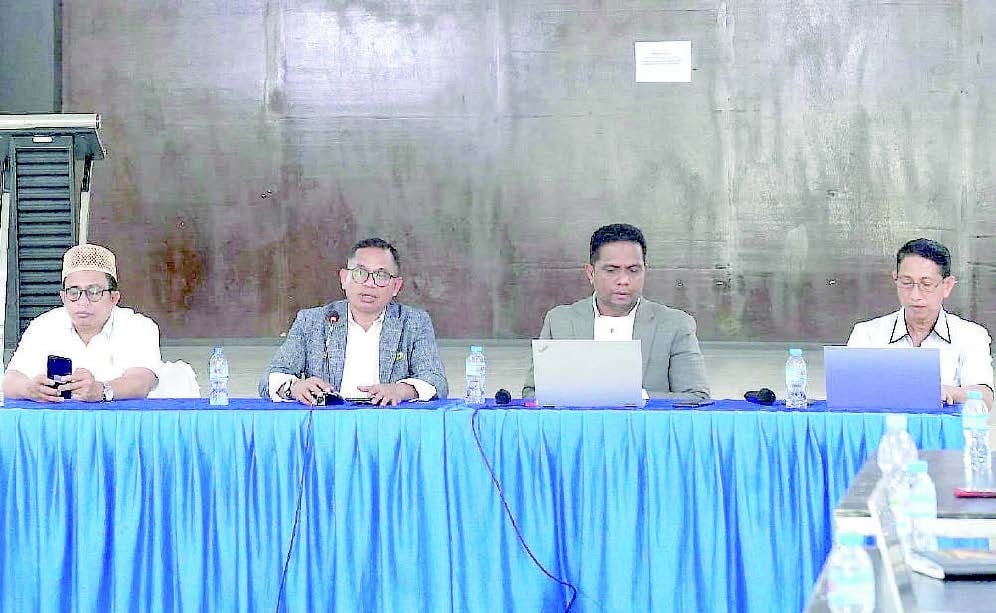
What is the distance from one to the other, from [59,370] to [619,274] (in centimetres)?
168

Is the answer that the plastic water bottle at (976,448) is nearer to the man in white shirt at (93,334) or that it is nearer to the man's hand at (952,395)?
the man's hand at (952,395)

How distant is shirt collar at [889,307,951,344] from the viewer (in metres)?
3.67

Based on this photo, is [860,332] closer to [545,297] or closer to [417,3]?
[545,297]

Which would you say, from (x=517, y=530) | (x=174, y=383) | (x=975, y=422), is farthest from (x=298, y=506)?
(x=975, y=422)

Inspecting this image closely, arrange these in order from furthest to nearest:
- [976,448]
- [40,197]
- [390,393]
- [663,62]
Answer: [663,62], [40,197], [390,393], [976,448]

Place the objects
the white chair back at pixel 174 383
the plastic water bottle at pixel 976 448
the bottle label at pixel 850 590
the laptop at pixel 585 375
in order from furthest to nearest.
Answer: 1. the white chair back at pixel 174 383
2. the laptop at pixel 585 375
3. the plastic water bottle at pixel 976 448
4. the bottle label at pixel 850 590

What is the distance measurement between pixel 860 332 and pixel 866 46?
5.61 metres

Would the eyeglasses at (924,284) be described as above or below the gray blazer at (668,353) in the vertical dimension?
above

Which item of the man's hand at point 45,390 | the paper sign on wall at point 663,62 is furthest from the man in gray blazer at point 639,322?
the paper sign on wall at point 663,62

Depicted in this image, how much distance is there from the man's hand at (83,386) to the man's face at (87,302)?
336 mm

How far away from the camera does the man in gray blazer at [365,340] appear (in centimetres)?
377

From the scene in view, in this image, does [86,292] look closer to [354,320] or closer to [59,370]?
[59,370]

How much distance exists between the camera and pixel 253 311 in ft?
30.3

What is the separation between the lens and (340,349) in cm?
384
